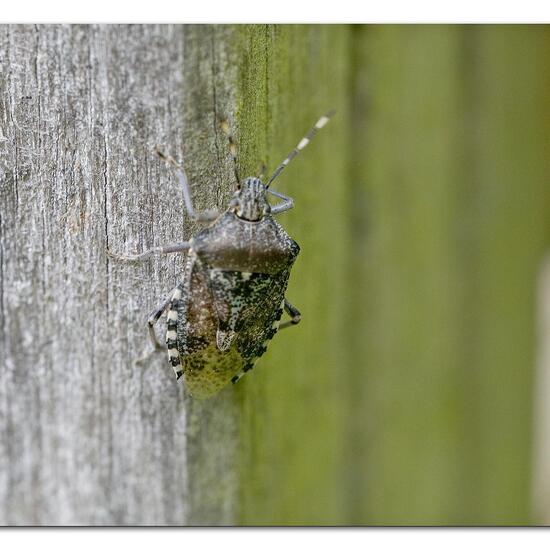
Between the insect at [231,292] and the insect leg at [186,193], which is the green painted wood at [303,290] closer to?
the insect at [231,292]

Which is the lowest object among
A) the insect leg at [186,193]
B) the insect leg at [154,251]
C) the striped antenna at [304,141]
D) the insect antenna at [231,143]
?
the insect leg at [154,251]

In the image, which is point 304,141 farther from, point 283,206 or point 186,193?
point 186,193

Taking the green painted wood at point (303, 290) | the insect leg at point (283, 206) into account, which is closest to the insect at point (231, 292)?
the insect leg at point (283, 206)

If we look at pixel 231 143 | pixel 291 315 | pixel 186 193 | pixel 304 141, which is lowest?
pixel 291 315

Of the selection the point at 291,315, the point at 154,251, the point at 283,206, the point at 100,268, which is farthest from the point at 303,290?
the point at 100,268

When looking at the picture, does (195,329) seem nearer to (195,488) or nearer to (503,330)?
(195,488)

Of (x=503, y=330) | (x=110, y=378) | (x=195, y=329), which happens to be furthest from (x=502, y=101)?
(x=110, y=378)
